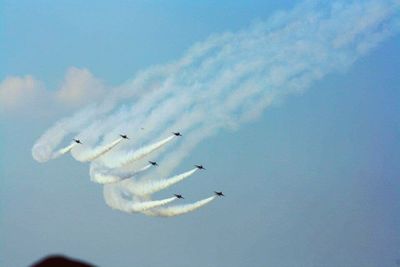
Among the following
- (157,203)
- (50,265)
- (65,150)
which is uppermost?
(65,150)

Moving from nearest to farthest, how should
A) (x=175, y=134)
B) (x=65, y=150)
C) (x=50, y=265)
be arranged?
(x=50, y=265) → (x=175, y=134) → (x=65, y=150)

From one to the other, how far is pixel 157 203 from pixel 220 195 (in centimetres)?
689

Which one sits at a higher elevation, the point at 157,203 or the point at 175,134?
the point at 175,134

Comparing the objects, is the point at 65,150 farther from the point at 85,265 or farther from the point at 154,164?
the point at 85,265

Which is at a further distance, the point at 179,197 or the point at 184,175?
the point at 179,197

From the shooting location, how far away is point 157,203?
228ft

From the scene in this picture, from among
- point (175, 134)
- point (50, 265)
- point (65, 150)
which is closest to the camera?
point (50, 265)

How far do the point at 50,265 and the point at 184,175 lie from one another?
213 feet

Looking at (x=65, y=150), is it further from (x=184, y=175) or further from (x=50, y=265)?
(x=50, y=265)

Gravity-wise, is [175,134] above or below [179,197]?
above

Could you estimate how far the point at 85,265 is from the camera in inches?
86.6

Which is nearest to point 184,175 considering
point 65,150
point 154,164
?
point 154,164

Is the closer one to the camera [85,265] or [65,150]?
[85,265]

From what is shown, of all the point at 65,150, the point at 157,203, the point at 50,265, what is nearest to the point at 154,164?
the point at 157,203
